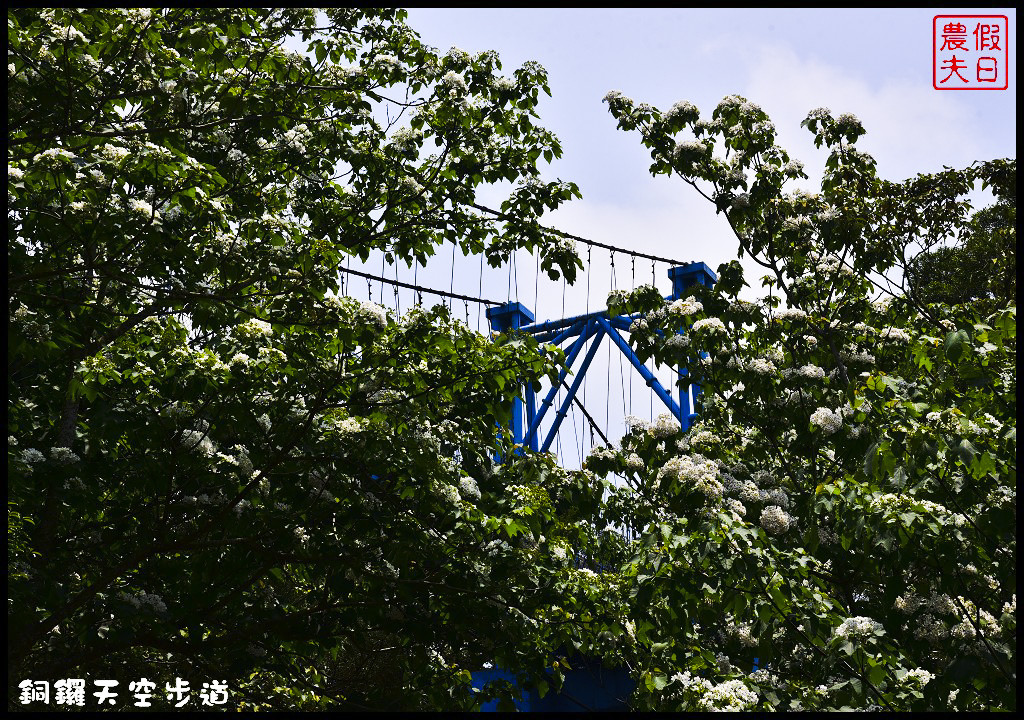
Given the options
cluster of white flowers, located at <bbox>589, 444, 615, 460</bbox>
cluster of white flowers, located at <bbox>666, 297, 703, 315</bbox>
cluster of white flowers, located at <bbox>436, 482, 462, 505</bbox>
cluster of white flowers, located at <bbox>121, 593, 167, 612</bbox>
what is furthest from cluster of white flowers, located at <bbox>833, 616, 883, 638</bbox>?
cluster of white flowers, located at <bbox>121, 593, 167, 612</bbox>

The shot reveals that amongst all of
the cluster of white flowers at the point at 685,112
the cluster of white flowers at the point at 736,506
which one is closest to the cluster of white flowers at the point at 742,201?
the cluster of white flowers at the point at 685,112

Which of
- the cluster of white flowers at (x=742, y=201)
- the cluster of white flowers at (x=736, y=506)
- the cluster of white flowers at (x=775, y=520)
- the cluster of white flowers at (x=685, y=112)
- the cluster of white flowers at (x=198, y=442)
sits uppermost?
the cluster of white flowers at (x=685, y=112)

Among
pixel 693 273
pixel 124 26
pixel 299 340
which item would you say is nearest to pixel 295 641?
pixel 299 340

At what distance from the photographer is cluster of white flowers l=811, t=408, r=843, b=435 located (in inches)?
173

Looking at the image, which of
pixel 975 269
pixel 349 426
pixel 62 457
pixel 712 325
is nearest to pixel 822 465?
pixel 712 325

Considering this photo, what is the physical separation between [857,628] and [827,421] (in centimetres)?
112

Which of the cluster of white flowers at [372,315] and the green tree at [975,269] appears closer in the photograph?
the cluster of white flowers at [372,315]

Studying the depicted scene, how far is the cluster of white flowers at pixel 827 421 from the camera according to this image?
4.40 m

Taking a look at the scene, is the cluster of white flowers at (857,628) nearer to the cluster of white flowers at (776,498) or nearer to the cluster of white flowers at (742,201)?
the cluster of white flowers at (776,498)

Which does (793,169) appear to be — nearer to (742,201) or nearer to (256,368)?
(742,201)

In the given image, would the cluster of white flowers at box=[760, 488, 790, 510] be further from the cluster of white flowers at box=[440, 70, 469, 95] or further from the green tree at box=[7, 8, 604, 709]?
the cluster of white flowers at box=[440, 70, 469, 95]

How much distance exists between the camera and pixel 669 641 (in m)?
4.46

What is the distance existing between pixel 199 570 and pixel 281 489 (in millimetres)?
640

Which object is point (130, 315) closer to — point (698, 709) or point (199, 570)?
point (199, 570)
